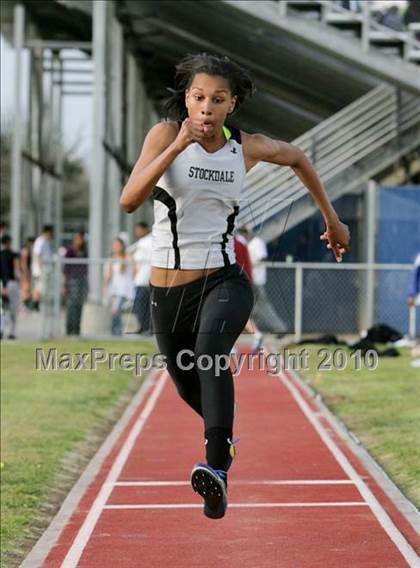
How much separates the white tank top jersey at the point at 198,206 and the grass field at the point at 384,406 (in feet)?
13.3

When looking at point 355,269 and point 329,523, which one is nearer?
point 329,523

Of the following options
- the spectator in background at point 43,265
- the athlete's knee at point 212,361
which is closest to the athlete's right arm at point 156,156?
the athlete's knee at point 212,361

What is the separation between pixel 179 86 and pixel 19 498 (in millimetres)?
4887

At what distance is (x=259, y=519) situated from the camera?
9688mm

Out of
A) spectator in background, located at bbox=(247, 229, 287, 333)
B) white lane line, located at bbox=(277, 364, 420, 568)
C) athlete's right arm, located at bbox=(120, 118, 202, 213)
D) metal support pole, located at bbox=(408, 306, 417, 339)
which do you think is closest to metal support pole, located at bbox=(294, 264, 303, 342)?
spectator in background, located at bbox=(247, 229, 287, 333)

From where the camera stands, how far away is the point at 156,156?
21.0 feet

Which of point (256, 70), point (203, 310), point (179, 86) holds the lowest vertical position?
point (203, 310)

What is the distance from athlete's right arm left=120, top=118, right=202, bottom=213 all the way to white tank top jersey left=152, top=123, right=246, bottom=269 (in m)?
0.11

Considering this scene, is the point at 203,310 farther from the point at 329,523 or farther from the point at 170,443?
the point at 170,443

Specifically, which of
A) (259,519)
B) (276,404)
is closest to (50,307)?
(276,404)

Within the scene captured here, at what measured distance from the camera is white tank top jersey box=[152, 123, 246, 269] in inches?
255

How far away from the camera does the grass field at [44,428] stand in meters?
10.1

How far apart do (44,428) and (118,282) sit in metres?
10.8

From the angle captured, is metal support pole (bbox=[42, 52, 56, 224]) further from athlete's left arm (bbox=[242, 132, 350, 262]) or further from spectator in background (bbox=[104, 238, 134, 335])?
athlete's left arm (bbox=[242, 132, 350, 262])
